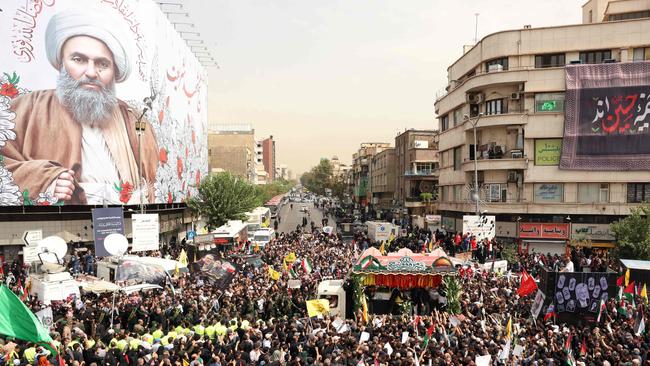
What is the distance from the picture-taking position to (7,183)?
3425 centimetres

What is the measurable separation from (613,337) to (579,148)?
2640 centimetres

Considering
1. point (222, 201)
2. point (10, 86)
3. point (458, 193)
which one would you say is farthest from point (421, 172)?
point (10, 86)

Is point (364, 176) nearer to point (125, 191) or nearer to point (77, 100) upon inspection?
Answer: point (125, 191)

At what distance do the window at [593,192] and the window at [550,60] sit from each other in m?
9.22

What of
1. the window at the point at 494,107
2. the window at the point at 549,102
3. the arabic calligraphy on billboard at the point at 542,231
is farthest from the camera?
the window at the point at 494,107

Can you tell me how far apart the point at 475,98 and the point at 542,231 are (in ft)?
38.7

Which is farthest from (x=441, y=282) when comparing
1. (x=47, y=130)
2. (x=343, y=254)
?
(x=47, y=130)

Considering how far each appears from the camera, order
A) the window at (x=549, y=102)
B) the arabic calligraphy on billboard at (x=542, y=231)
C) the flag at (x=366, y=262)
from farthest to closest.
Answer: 1. the arabic calligraphy on billboard at (x=542, y=231)
2. the window at (x=549, y=102)
3. the flag at (x=366, y=262)

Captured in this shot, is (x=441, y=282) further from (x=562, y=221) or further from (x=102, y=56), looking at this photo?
(x=102, y=56)

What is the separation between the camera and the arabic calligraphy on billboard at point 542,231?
37.9 meters

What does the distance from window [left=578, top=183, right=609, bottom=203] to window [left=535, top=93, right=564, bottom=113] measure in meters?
5.99

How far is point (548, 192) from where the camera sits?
38.1 metres

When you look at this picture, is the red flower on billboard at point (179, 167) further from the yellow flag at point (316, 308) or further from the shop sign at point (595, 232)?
the yellow flag at point (316, 308)

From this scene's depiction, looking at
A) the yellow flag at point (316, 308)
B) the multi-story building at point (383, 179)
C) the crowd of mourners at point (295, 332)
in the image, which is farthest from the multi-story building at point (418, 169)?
the yellow flag at point (316, 308)
